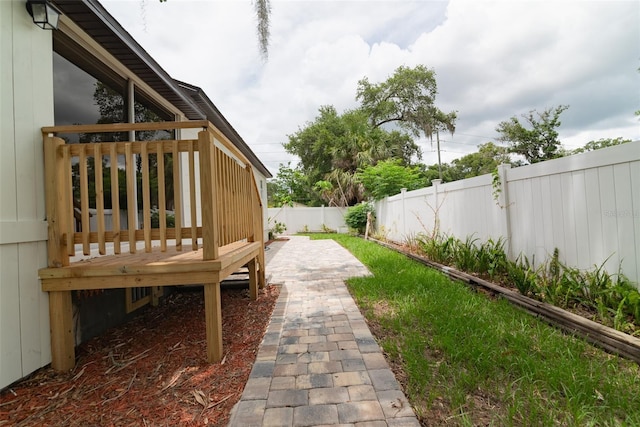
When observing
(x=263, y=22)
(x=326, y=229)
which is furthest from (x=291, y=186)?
(x=263, y=22)

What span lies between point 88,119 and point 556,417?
4.45m

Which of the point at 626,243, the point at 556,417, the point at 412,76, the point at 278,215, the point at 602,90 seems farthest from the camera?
the point at 412,76

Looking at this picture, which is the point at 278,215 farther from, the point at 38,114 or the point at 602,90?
the point at 602,90

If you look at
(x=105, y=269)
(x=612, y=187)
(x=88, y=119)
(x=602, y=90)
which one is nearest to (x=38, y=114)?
(x=88, y=119)

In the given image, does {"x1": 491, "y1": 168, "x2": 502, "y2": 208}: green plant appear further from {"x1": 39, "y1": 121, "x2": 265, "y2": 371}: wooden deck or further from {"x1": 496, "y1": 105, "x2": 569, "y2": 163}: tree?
{"x1": 496, "y1": 105, "x2": 569, "y2": 163}: tree

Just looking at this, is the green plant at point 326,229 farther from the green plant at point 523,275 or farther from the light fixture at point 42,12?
the light fixture at point 42,12

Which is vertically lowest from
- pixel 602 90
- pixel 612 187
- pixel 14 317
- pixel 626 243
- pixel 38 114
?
pixel 14 317

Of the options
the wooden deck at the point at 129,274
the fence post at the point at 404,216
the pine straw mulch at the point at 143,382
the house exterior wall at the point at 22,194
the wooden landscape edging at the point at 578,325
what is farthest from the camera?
the fence post at the point at 404,216

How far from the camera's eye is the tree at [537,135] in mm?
21125

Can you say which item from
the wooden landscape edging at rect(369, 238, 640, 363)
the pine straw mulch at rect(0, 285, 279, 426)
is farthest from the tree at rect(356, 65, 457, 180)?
the pine straw mulch at rect(0, 285, 279, 426)

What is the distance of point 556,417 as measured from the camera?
150 cm

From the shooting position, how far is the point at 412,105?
2189 centimetres

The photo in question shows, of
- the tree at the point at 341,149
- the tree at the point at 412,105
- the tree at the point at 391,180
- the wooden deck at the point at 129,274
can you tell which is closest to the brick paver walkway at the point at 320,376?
the wooden deck at the point at 129,274

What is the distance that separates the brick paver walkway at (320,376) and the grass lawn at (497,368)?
150 millimetres
